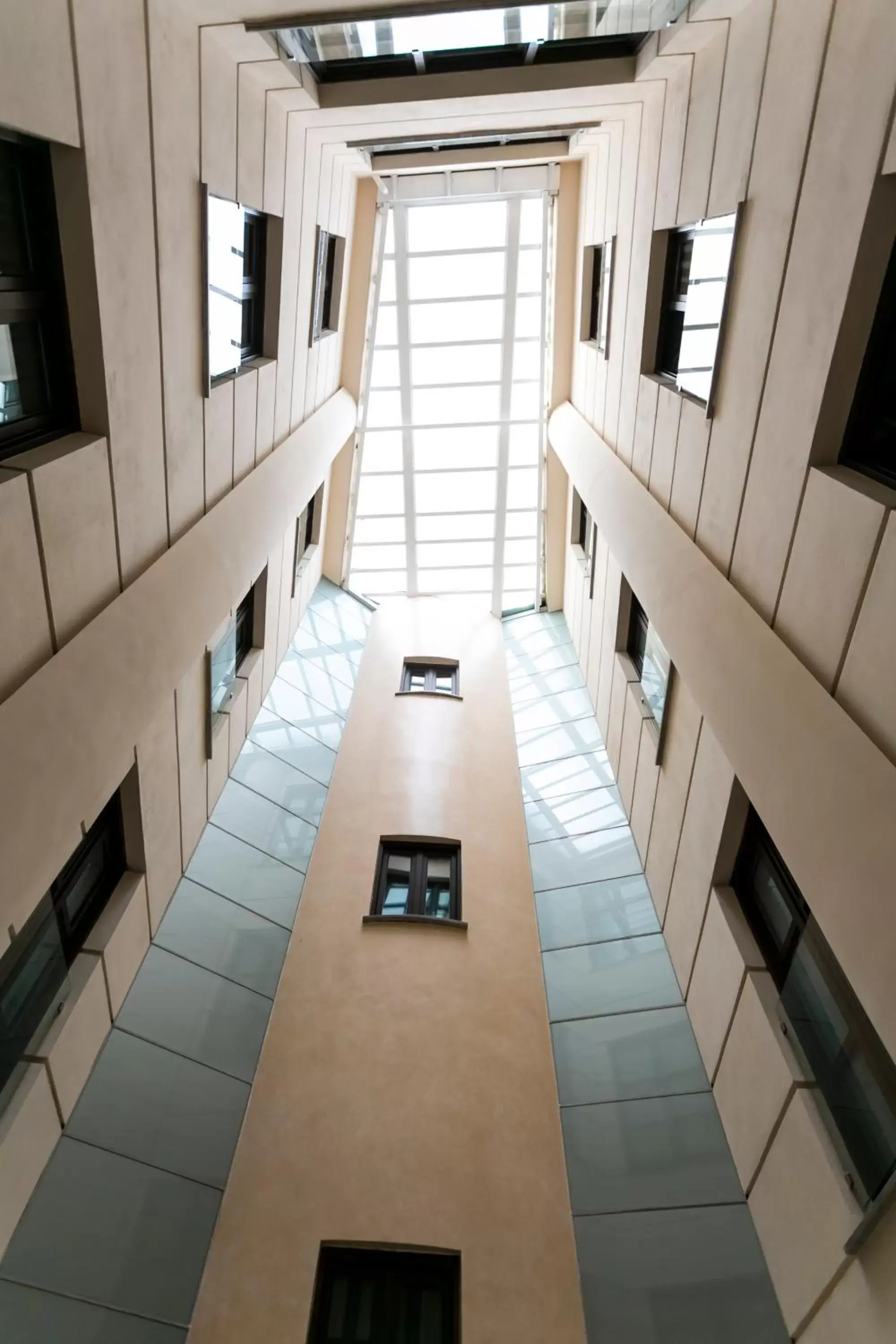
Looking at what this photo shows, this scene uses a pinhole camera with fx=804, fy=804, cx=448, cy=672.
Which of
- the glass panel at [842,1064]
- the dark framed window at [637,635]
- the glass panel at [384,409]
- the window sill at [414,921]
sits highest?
the glass panel at [384,409]

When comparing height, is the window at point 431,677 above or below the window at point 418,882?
above

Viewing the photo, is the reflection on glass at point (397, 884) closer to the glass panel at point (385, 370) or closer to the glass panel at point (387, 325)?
the glass panel at point (385, 370)

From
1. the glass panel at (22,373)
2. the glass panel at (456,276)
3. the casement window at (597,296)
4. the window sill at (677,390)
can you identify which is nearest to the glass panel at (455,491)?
the glass panel at (456,276)

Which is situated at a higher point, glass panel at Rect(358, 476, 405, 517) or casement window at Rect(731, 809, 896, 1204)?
glass panel at Rect(358, 476, 405, 517)

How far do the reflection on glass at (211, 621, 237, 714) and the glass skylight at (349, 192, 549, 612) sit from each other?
1014cm

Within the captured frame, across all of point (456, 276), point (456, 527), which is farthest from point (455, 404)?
point (456, 527)

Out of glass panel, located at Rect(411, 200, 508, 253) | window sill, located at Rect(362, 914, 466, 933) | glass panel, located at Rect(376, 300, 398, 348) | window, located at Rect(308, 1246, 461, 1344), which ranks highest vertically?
glass panel, located at Rect(411, 200, 508, 253)

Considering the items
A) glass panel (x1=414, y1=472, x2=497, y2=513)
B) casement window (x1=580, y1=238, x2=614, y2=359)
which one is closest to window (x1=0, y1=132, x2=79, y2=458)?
casement window (x1=580, y1=238, x2=614, y2=359)

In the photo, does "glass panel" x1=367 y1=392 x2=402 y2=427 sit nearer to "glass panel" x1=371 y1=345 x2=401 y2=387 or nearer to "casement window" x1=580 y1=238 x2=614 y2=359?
"glass panel" x1=371 y1=345 x2=401 y2=387

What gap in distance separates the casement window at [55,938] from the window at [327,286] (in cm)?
942

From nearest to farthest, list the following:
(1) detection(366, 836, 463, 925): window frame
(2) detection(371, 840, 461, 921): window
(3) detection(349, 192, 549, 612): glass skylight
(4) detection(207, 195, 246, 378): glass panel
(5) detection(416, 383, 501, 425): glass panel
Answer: (4) detection(207, 195, 246, 378): glass panel
(1) detection(366, 836, 463, 925): window frame
(2) detection(371, 840, 461, 921): window
(3) detection(349, 192, 549, 612): glass skylight
(5) detection(416, 383, 501, 425): glass panel

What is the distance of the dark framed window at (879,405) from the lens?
5027 mm

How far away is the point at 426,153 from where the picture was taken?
15.4 meters

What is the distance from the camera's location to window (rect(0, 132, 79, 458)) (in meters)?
5.16
